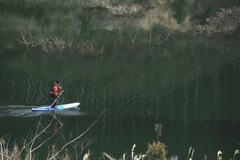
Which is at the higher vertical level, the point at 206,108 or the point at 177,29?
the point at 177,29

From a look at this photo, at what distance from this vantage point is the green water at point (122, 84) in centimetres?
3077

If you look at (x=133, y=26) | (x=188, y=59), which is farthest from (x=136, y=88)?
(x=133, y=26)

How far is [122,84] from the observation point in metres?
45.8

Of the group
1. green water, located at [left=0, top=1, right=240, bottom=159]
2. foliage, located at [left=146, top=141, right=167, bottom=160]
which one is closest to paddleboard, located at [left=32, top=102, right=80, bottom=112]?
green water, located at [left=0, top=1, right=240, bottom=159]

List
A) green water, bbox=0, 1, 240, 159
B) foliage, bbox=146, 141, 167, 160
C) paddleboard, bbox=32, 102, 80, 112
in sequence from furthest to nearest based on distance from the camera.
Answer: paddleboard, bbox=32, 102, 80, 112, green water, bbox=0, 1, 240, 159, foliage, bbox=146, 141, 167, 160

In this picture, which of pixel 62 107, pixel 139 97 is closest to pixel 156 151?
pixel 62 107

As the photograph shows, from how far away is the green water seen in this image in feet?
101

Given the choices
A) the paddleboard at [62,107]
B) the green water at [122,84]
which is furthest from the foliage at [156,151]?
the paddleboard at [62,107]

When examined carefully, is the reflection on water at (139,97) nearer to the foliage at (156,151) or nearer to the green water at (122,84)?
the green water at (122,84)

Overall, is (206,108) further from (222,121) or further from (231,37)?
(231,37)

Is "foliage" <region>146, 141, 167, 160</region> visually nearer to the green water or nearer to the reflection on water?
the green water

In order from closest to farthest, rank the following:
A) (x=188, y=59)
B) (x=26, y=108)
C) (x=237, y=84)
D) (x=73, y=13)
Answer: (x=26, y=108) < (x=237, y=84) < (x=188, y=59) < (x=73, y=13)

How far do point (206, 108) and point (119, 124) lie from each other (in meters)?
9.17

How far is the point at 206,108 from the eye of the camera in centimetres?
3872
